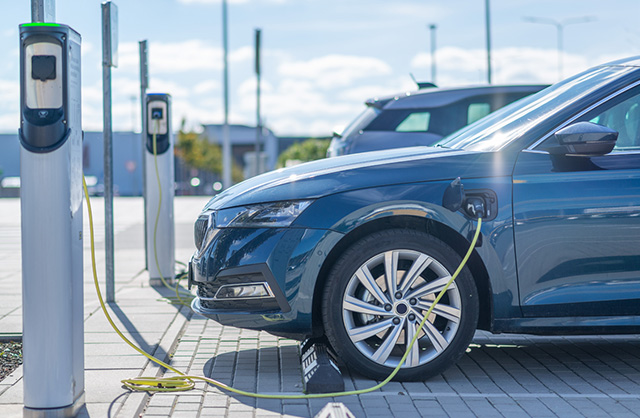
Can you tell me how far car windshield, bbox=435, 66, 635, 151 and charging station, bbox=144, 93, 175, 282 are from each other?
3817mm

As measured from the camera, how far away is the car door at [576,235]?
14.1 ft

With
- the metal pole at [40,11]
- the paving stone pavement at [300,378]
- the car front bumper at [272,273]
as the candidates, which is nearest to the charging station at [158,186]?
the paving stone pavement at [300,378]

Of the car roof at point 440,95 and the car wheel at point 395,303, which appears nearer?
the car wheel at point 395,303

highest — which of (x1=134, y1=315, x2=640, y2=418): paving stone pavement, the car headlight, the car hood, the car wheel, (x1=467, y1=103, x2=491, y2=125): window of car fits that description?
(x1=467, y1=103, x2=491, y2=125): window of car

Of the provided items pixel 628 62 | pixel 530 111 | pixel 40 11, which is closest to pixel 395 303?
pixel 530 111

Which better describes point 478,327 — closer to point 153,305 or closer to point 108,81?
point 153,305

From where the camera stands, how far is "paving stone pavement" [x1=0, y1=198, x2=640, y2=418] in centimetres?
392

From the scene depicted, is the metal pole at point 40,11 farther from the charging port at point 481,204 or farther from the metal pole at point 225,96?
the metal pole at point 225,96

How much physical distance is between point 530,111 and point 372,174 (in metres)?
1.06

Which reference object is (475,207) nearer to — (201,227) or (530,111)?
(530,111)

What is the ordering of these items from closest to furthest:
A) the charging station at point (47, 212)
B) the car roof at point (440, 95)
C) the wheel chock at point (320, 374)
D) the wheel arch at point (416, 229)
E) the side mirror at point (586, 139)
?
the charging station at point (47, 212) < the wheel chock at point (320, 374) < the side mirror at point (586, 139) < the wheel arch at point (416, 229) < the car roof at point (440, 95)

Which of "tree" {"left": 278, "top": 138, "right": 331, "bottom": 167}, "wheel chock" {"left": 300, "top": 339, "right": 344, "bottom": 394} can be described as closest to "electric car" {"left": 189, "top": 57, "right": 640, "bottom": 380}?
"wheel chock" {"left": 300, "top": 339, "right": 344, "bottom": 394}

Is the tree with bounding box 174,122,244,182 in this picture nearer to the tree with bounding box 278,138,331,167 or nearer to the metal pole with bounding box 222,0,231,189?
the tree with bounding box 278,138,331,167

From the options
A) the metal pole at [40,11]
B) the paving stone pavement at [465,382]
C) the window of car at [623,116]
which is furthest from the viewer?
the metal pole at [40,11]
